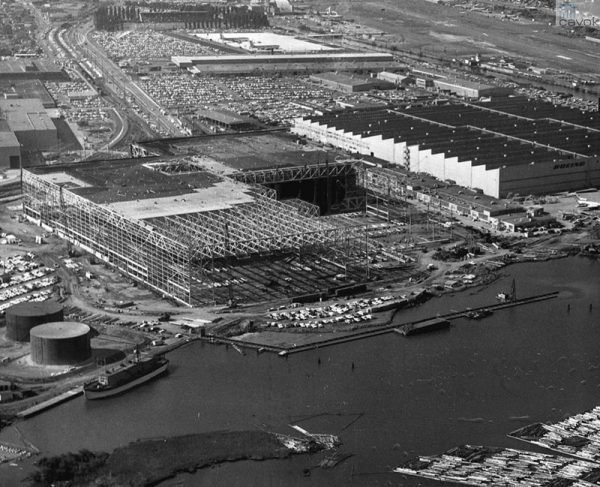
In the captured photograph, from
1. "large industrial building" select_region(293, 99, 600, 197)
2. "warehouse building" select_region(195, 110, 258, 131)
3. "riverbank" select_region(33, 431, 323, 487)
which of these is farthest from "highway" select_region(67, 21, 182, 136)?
"riverbank" select_region(33, 431, 323, 487)

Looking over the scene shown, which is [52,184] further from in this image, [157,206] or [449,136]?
[449,136]

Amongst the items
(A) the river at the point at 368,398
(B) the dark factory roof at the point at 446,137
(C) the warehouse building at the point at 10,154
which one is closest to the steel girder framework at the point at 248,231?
(A) the river at the point at 368,398

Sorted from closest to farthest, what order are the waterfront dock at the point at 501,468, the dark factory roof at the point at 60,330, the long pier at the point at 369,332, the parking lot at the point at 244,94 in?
the waterfront dock at the point at 501,468 < the dark factory roof at the point at 60,330 < the long pier at the point at 369,332 < the parking lot at the point at 244,94

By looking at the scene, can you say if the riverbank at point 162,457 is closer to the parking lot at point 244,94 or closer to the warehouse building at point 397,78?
the parking lot at point 244,94

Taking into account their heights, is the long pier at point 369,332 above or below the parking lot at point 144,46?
below

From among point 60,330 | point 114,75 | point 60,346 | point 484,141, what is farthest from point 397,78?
point 60,346

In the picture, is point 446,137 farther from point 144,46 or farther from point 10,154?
point 144,46

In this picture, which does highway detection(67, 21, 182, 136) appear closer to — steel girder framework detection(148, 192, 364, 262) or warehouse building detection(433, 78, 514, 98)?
warehouse building detection(433, 78, 514, 98)
